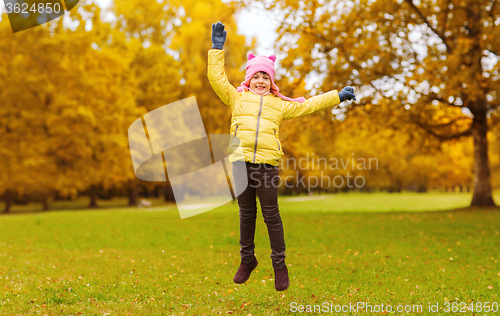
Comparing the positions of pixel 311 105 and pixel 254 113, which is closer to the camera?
pixel 254 113

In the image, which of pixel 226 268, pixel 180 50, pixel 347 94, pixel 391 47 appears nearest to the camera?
pixel 347 94

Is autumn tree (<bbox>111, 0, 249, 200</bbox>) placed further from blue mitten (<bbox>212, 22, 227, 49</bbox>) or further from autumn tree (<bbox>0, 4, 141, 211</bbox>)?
blue mitten (<bbox>212, 22, 227, 49</bbox>)

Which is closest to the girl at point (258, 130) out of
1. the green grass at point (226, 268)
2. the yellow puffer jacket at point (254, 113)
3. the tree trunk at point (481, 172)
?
the yellow puffer jacket at point (254, 113)

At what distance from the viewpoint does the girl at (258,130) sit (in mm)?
4758

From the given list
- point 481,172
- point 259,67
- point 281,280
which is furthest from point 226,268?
point 481,172

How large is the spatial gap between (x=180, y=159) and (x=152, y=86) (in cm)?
616

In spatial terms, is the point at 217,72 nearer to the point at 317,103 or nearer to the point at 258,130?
the point at 258,130

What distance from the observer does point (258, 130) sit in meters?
4.77

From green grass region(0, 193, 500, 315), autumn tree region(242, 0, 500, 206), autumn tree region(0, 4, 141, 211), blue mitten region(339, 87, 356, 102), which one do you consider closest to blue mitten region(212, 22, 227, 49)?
blue mitten region(339, 87, 356, 102)

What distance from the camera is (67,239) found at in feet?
38.6

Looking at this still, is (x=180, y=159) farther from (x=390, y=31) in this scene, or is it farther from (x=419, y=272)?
(x=419, y=272)

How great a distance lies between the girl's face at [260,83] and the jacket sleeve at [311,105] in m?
0.28

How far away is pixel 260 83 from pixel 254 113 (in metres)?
0.40

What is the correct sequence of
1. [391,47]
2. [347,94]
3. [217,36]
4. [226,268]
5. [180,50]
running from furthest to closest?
[180,50] → [391,47] → [226,268] → [347,94] → [217,36]
